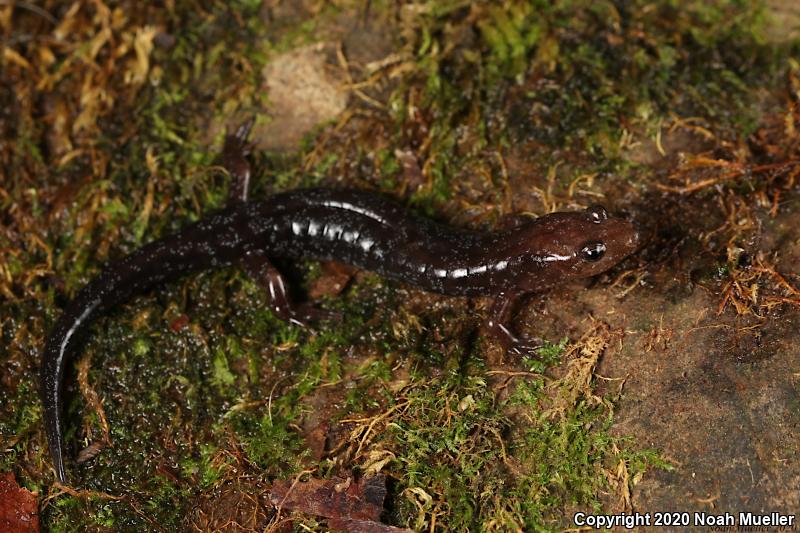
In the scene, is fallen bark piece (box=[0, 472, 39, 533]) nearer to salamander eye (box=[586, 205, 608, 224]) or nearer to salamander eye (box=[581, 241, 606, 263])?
salamander eye (box=[581, 241, 606, 263])

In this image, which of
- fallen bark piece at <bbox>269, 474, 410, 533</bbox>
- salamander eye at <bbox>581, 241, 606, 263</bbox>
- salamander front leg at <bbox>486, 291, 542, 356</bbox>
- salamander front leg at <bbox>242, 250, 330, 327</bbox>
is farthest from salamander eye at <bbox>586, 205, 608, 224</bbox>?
fallen bark piece at <bbox>269, 474, 410, 533</bbox>

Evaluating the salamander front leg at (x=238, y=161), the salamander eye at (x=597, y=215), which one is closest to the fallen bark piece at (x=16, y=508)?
the salamander front leg at (x=238, y=161)

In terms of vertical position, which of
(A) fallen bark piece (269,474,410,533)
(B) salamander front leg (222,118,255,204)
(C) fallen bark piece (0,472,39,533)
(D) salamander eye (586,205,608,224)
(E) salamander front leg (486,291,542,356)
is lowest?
(C) fallen bark piece (0,472,39,533)

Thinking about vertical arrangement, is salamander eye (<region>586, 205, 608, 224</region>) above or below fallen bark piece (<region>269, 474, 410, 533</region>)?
above

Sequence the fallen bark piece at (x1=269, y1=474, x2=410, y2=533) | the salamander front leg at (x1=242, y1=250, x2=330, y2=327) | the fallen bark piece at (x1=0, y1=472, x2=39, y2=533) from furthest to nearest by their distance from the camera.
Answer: the salamander front leg at (x1=242, y1=250, x2=330, y2=327) → the fallen bark piece at (x1=0, y1=472, x2=39, y2=533) → the fallen bark piece at (x1=269, y1=474, x2=410, y2=533)

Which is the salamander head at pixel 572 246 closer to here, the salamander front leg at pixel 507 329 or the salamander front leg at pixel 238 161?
the salamander front leg at pixel 507 329

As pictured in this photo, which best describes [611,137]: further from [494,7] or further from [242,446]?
[242,446]

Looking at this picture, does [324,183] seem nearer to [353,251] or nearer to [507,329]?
[353,251]
